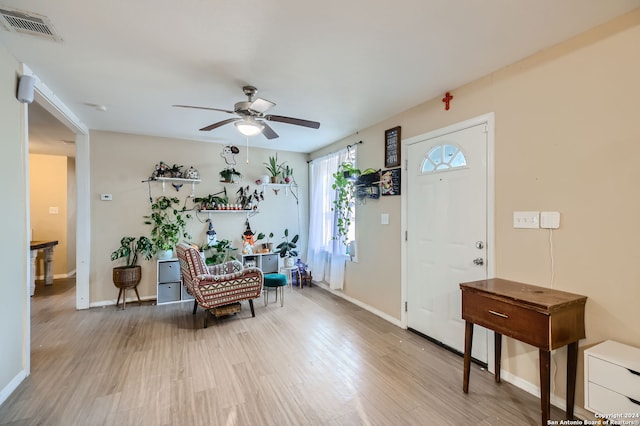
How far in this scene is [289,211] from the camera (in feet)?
18.0

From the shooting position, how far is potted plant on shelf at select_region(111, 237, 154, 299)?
398 centimetres

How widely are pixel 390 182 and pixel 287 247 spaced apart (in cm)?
235

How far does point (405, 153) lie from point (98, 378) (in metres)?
3.61

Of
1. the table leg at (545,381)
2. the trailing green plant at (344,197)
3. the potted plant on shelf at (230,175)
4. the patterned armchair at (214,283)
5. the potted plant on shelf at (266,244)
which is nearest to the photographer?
the table leg at (545,381)

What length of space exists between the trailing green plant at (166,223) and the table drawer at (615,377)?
4709 mm

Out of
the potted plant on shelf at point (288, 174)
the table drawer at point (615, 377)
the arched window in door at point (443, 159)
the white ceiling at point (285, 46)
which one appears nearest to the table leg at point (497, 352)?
the table drawer at point (615, 377)

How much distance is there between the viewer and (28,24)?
1.83 m

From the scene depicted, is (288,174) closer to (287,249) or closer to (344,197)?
(287,249)

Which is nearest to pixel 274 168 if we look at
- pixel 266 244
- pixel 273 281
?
pixel 266 244

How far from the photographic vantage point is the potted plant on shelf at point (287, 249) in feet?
16.7

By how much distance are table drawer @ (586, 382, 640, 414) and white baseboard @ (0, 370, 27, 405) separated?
148 inches

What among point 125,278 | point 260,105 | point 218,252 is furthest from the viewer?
point 218,252

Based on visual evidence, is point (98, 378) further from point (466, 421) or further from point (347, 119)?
point (347, 119)

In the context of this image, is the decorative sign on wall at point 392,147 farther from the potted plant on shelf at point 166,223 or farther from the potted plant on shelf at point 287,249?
the potted plant on shelf at point 166,223
